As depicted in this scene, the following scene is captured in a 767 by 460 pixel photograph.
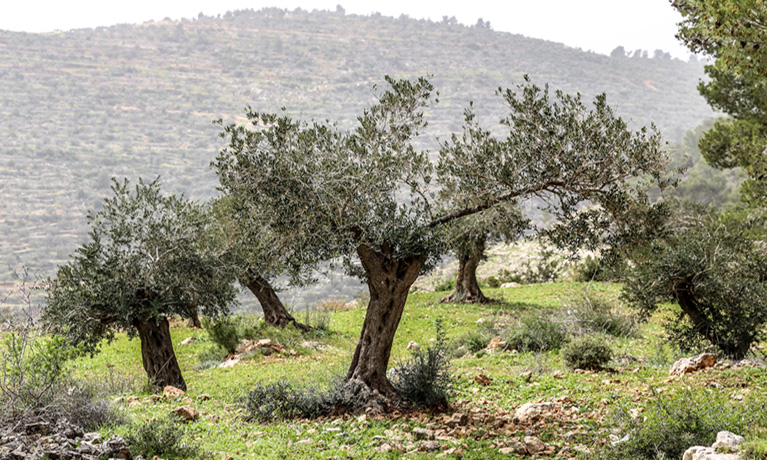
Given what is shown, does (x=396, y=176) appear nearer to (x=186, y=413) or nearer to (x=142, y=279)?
(x=186, y=413)

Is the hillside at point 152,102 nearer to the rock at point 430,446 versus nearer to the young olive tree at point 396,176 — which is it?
the young olive tree at point 396,176

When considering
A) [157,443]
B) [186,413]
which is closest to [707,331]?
[186,413]

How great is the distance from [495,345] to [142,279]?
1102 cm

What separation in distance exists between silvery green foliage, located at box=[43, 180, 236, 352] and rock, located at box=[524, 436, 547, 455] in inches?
360

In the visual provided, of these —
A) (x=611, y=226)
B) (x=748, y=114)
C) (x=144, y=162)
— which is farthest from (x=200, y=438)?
(x=144, y=162)

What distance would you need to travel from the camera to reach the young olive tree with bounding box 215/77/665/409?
10.1 metres

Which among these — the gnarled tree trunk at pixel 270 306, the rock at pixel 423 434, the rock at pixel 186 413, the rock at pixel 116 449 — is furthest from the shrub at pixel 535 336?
the rock at pixel 116 449

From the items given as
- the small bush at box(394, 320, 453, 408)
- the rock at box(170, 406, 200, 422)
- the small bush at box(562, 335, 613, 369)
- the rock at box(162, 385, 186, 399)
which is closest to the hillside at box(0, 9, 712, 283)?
the rock at box(162, 385, 186, 399)

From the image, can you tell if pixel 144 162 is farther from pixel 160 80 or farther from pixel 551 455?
pixel 551 455

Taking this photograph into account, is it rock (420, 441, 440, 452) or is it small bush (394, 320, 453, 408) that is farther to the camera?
small bush (394, 320, 453, 408)

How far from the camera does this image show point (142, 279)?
13.6m

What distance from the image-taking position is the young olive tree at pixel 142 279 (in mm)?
12836

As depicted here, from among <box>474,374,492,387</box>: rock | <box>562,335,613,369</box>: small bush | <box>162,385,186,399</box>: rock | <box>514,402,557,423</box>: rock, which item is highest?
<box>514,402,557,423</box>: rock

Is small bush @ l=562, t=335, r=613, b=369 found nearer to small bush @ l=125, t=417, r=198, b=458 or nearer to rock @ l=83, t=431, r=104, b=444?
small bush @ l=125, t=417, r=198, b=458
